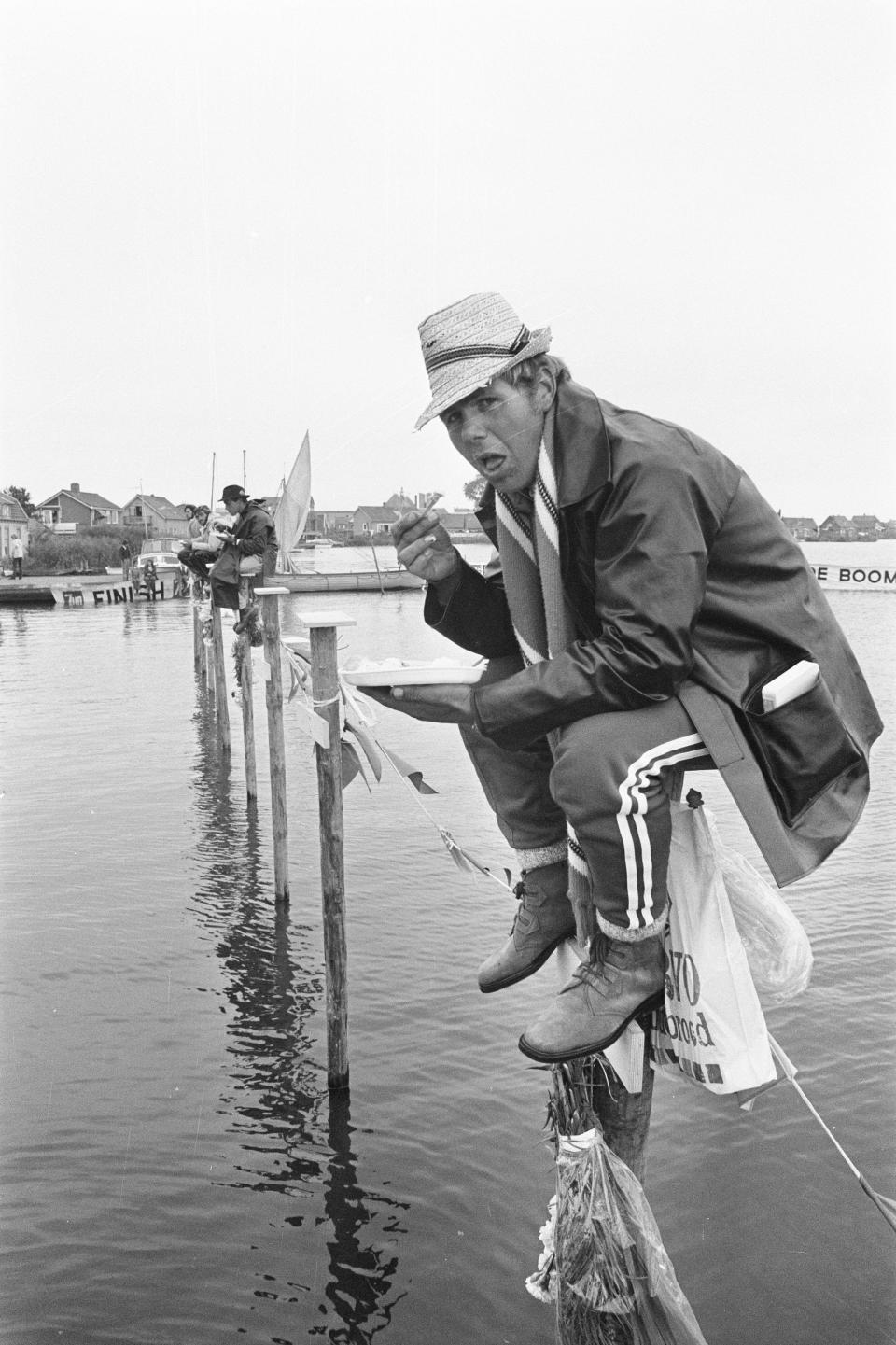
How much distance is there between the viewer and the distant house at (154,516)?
12606 centimetres

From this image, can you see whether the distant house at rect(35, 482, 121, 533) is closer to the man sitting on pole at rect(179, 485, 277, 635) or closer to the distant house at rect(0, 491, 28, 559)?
the distant house at rect(0, 491, 28, 559)

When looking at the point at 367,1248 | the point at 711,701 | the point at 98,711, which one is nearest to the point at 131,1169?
the point at 367,1248

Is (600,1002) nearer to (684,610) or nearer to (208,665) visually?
(684,610)

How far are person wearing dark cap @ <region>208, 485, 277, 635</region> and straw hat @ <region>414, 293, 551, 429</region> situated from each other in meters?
11.1

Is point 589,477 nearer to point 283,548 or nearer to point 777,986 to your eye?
point 777,986

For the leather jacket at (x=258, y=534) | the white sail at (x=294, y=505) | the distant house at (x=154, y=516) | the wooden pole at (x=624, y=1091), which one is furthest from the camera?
the distant house at (x=154, y=516)

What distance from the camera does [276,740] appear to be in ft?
32.2

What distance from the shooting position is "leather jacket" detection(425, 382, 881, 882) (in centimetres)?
261

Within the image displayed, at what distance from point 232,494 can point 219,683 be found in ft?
10.3

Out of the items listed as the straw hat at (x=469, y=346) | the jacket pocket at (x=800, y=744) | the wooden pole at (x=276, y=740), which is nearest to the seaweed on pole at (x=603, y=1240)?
the jacket pocket at (x=800, y=744)

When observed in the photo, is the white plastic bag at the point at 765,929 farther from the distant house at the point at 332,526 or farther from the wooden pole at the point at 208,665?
the wooden pole at the point at 208,665

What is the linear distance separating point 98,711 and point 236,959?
12.3 meters

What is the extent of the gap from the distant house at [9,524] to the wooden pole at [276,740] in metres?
83.9

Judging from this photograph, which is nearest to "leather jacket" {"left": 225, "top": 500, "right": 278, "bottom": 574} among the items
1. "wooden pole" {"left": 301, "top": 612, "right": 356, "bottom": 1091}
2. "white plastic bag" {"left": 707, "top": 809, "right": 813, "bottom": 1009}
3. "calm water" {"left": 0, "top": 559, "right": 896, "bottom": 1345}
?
"calm water" {"left": 0, "top": 559, "right": 896, "bottom": 1345}
